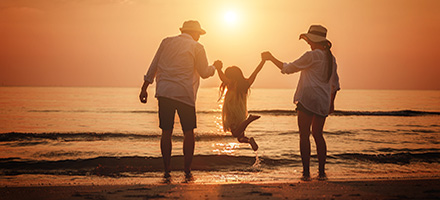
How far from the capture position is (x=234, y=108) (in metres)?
6.50

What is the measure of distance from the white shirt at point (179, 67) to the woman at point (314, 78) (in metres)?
0.90

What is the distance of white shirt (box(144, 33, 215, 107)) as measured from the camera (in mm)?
5590

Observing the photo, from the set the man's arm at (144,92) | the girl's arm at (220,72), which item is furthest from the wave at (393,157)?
the man's arm at (144,92)

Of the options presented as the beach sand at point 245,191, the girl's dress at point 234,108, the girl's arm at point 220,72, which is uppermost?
the girl's arm at point 220,72

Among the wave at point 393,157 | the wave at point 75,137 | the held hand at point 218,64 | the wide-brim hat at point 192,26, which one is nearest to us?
the wide-brim hat at point 192,26

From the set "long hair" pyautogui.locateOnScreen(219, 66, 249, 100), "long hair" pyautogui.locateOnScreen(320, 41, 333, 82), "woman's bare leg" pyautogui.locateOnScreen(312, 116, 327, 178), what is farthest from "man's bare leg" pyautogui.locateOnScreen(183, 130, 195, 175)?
"long hair" pyautogui.locateOnScreen(320, 41, 333, 82)

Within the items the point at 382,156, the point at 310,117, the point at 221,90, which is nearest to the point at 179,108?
the point at 221,90

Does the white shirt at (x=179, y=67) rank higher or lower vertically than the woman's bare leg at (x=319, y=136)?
higher

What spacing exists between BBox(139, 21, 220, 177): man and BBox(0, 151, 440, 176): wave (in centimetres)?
234

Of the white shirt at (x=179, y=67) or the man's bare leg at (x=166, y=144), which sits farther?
the man's bare leg at (x=166, y=144)

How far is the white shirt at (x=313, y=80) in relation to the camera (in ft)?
17.9

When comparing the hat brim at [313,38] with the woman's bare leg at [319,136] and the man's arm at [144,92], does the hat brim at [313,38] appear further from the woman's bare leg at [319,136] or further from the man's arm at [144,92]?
the man's arm at [144,92]

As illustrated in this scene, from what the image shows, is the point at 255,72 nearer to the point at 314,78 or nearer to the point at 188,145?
the point at 314,78

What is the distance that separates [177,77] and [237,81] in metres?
1.18
